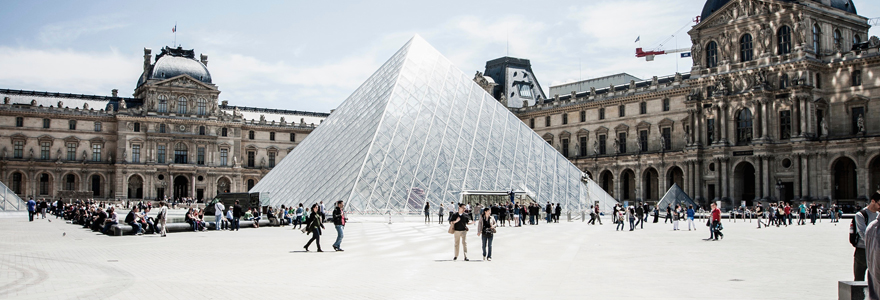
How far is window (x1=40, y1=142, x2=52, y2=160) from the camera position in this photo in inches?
2623

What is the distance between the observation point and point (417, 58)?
37.9m

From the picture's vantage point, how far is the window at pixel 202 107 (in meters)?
71.8

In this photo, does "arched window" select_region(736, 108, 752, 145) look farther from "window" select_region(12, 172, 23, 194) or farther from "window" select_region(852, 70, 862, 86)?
"window" select_region(12, 172, 23, 194)

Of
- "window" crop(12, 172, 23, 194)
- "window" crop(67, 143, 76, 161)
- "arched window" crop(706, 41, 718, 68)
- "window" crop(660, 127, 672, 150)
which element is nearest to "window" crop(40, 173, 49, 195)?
"window" crop(12, 172, 23, 194)

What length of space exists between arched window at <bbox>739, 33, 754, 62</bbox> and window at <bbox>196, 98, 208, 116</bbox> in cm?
4779

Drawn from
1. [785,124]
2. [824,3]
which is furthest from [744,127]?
[824,3]

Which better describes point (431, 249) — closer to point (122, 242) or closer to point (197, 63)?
point (122, 242)

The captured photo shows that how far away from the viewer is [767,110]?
44.9m

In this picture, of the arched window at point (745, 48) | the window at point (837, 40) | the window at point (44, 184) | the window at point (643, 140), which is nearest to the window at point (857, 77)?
the window at point (837, 40)

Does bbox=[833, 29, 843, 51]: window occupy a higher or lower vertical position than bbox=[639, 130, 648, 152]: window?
higher

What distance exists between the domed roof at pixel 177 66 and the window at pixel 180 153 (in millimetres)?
6508

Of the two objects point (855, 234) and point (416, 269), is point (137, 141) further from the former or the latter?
point (855, 234)

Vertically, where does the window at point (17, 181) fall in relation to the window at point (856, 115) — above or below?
below

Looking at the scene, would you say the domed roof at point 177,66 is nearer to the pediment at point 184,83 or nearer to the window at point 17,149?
the pediment at point 184,83
